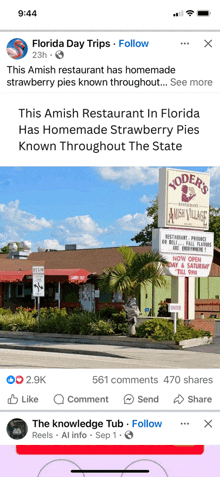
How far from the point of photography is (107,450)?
301 cm

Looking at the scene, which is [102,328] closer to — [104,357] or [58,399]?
[104,357]

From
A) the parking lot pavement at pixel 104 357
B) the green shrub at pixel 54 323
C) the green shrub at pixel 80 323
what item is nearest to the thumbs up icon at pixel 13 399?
the parking lot pavement at pixel 104 357

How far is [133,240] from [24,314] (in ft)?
78.3

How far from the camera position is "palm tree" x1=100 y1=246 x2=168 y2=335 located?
55.3 feet

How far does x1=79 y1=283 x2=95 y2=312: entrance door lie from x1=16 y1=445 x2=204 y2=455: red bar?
73.7 ft

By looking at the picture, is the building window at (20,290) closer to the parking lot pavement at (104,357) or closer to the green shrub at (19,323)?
the green shrub at (19,323)

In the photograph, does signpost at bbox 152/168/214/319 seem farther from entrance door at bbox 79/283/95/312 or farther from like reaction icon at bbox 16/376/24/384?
like reaction icon at bbox 16/376/24/384

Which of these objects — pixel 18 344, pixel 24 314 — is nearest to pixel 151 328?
pixel 18 344

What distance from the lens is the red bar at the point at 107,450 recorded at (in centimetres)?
298

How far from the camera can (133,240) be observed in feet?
145
